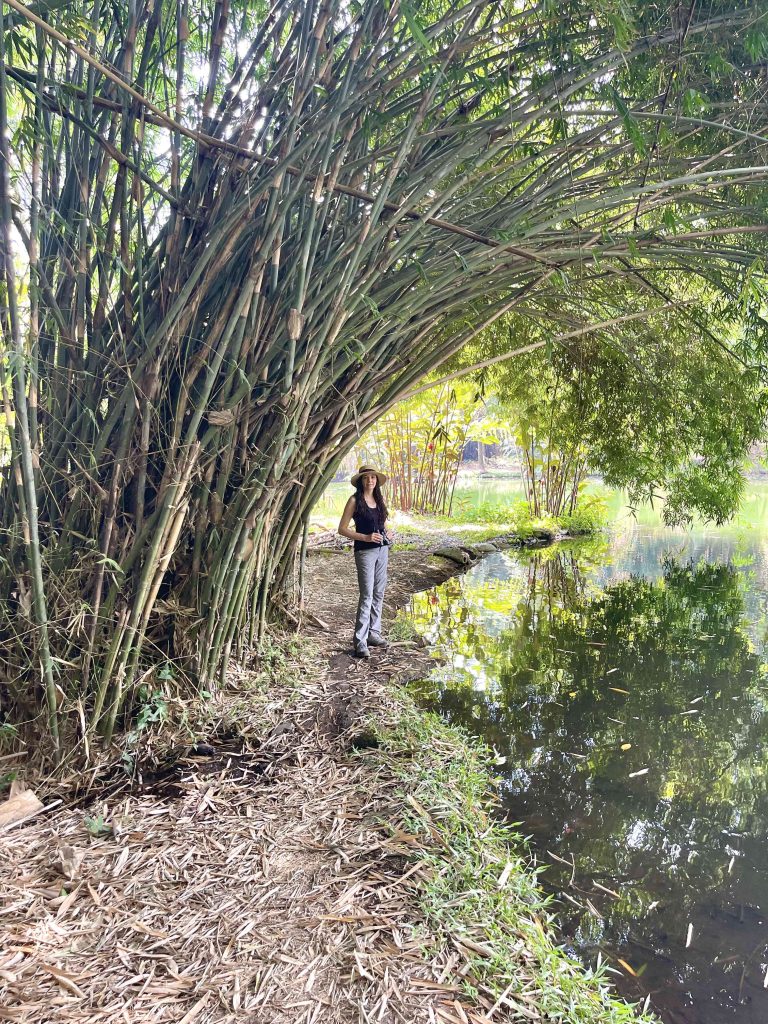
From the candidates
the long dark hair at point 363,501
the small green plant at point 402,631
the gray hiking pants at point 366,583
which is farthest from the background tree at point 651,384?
the small green plant at point 402,631

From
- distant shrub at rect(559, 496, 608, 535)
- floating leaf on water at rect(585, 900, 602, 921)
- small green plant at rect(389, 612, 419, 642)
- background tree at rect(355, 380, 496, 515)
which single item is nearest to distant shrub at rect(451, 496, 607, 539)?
distant shrub at rect(559, 496, 608, 535)

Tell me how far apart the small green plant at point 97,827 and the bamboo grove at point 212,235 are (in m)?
0.27

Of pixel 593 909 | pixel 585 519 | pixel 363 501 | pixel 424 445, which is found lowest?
pixel 593 909

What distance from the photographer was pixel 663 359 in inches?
167

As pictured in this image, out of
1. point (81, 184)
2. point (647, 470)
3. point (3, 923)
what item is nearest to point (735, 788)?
point (3, 923)

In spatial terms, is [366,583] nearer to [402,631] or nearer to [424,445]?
[402,631]

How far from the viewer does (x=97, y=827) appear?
5.36 ft

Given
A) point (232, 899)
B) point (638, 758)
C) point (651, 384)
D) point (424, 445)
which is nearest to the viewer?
point (232, 899)

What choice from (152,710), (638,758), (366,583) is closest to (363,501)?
(366,583)

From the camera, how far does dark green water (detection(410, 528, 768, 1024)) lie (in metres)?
1.50

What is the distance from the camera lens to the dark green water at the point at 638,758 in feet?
4.92

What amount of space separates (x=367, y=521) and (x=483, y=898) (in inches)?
75.3

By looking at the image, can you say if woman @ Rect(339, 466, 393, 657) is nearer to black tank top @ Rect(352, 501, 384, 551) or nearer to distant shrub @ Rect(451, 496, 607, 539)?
black tank top @ Rect(352, 501, 384, 551)

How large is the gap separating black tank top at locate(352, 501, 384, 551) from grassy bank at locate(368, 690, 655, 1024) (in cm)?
112
